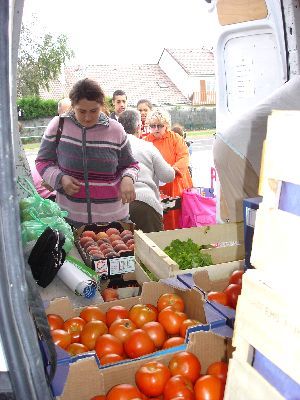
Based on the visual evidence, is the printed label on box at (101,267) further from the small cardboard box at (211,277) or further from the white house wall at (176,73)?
the white house wall at (176,73)

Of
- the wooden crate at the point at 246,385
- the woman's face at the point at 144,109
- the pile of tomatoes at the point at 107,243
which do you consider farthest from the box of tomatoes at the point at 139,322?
the woman's face at the point at 144,109

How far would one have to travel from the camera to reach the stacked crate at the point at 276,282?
85cm

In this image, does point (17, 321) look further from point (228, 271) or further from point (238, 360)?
point (228, 271)

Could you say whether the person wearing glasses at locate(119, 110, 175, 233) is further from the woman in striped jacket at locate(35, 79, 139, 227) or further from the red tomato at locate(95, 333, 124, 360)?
the red tomato at locate(95, 333, 124, 360)

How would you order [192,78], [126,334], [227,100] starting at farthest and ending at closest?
[192,78] → [227,100] → [126,334]

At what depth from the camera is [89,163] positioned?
331 cm

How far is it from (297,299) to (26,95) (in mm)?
23179

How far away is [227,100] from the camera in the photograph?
161 inches

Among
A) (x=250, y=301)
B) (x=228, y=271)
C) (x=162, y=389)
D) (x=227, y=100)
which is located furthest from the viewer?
(x=227, y=100)

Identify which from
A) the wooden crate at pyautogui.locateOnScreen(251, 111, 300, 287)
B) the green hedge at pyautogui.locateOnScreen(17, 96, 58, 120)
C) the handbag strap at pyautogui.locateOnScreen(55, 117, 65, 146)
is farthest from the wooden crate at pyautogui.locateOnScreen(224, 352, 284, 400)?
the green hedge at pyautogui.locateOnScreen(17, 96, 58, 120)

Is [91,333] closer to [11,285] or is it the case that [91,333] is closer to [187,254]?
[187,254]

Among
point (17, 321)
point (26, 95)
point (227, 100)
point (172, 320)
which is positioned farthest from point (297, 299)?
point (26, 95)

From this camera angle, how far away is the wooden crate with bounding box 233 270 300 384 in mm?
855

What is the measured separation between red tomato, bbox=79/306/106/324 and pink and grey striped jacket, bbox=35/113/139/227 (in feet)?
4.31
